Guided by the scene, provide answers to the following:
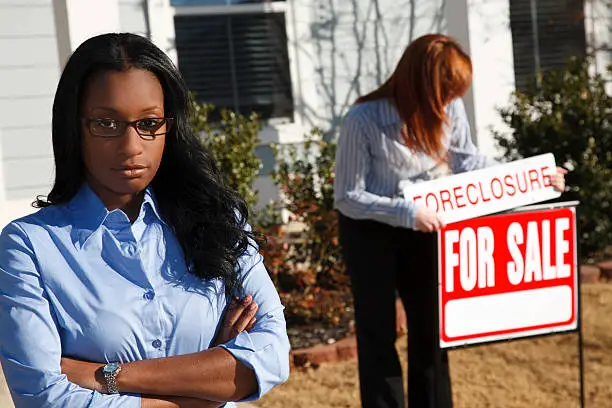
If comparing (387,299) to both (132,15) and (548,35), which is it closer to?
(132,15)

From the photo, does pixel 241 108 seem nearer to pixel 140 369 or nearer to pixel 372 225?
pixel 372 225

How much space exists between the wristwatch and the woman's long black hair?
0.24 m

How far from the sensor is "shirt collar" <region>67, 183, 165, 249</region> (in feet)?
6.17

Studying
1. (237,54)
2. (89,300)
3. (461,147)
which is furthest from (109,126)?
(237,54)

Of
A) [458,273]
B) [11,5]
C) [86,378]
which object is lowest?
[458,273]

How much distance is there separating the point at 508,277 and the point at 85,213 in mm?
2617

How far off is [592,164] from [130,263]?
238 inches

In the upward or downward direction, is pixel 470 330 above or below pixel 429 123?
below

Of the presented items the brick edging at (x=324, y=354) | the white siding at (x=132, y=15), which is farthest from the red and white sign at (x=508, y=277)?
the white siding at (x=132, y=15)

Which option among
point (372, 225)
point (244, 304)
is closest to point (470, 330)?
point (372, 225)

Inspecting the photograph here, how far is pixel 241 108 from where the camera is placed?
29.2ft

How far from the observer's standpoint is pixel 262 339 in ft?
6.61

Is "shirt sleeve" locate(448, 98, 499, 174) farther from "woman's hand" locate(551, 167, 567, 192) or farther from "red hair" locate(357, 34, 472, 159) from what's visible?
"woman's hand" locate(551, 167, 567, 192)

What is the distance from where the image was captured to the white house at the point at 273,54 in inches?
291
